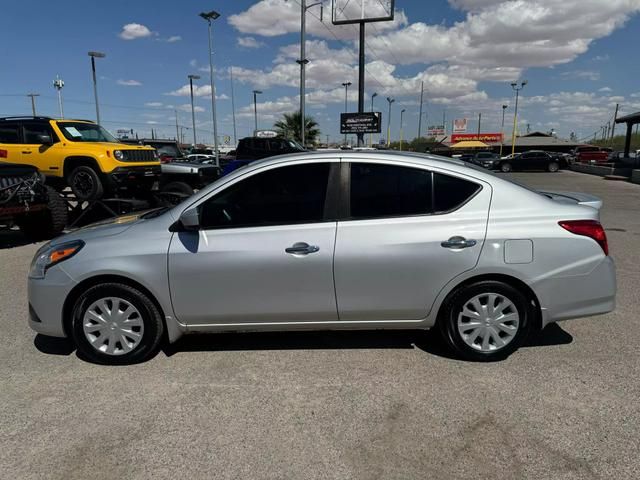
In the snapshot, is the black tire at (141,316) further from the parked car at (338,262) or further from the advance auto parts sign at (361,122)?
the advance auto parts sign at (361,122)

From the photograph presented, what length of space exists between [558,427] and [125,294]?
3101 millimetres

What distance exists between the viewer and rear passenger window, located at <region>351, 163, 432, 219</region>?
3645 millimetres

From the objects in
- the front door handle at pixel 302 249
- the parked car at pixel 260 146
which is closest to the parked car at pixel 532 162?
the parked car at pixel 260 146

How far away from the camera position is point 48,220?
360 inches

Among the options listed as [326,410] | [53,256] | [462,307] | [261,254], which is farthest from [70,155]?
[462,307]

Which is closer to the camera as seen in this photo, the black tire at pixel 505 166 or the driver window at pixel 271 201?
the driver window at pixel 271 201

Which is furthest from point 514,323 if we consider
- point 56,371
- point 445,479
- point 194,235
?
point 56,371

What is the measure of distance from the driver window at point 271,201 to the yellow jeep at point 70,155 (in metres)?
7.46

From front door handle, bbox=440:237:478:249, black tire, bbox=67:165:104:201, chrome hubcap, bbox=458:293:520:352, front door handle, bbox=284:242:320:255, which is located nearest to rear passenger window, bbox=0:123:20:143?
black tire, bbox=67:165:104:201

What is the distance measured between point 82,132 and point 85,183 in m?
1.36

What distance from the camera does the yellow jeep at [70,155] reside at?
1015 centimetres

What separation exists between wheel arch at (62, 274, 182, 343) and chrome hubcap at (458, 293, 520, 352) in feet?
7.30

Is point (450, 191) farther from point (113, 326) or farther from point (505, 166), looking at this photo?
point (505, 166)

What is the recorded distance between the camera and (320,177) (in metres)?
3.72
